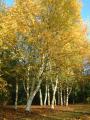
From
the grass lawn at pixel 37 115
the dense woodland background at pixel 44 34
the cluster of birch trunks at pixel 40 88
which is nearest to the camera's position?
the grass lawn at pixel 37 115

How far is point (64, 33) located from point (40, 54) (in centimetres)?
316

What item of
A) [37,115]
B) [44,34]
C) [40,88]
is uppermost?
[44,34]

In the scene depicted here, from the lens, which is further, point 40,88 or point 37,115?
point 40,88

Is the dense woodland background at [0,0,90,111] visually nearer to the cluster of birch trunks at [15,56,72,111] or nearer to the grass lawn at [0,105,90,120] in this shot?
the cluster of birch trunks at [15,56,72,111]

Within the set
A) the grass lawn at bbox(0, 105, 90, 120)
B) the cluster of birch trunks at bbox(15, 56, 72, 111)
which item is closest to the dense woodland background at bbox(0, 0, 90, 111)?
the cluster of birch trunks at bbox(15, 56, 72, 111)

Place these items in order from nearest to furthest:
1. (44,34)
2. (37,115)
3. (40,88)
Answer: (37,115)
(44,34)
(40,88)

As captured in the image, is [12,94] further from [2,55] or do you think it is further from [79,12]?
[79,12]

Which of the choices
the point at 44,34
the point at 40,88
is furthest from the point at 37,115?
the point at 40,88

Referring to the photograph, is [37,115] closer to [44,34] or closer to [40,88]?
[44,34]

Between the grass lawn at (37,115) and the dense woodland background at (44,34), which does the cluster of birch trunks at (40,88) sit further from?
the grass lawn at (37,115)

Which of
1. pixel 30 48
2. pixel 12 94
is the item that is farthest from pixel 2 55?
pixel 12 94

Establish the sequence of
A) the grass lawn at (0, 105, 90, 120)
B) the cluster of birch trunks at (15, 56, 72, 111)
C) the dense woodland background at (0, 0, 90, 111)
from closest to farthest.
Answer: the grass lawn at (0, 105, 90, 120), the dense woodland background at (0, 0, 90, 111), the cluster of birch trunks at (15, 56, 72, 111)

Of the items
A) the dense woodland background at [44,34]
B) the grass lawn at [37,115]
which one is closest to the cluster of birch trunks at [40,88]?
the dense woodland background at [44,34]

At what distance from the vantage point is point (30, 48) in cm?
3647
